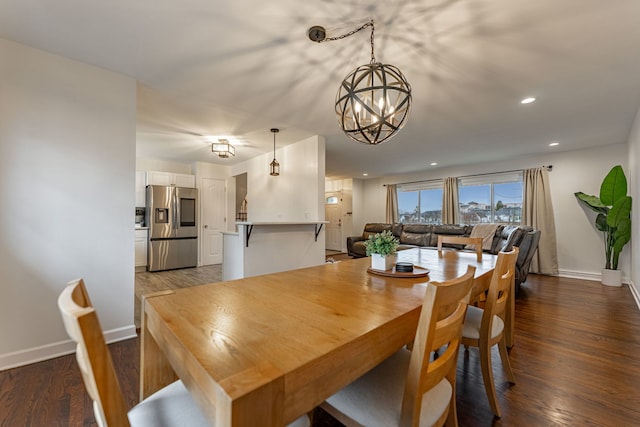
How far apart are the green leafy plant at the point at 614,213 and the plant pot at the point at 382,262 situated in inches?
183

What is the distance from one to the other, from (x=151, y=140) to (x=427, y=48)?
167 inches

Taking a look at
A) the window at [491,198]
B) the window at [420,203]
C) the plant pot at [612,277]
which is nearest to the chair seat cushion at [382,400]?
the plant pot at [612,277]

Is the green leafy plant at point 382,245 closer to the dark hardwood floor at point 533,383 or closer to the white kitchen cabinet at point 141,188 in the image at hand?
the dark hardwood floor at point 533,383

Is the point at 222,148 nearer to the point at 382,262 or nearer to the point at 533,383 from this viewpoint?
the point at 382,262

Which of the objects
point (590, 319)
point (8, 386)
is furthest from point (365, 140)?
point (590, 319)

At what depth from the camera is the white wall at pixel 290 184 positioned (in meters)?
4.19

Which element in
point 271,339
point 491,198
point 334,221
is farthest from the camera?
point 334,221

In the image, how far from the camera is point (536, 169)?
5273mm

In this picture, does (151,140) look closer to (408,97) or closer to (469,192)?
(408,97)

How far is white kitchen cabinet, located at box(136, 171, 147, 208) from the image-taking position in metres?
5.40

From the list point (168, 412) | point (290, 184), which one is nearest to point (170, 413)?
A: point (168, 412)

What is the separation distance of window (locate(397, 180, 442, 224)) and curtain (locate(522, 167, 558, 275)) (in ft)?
6.36

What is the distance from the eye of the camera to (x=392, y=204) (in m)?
7.78

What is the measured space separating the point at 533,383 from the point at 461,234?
4321 millimetres
